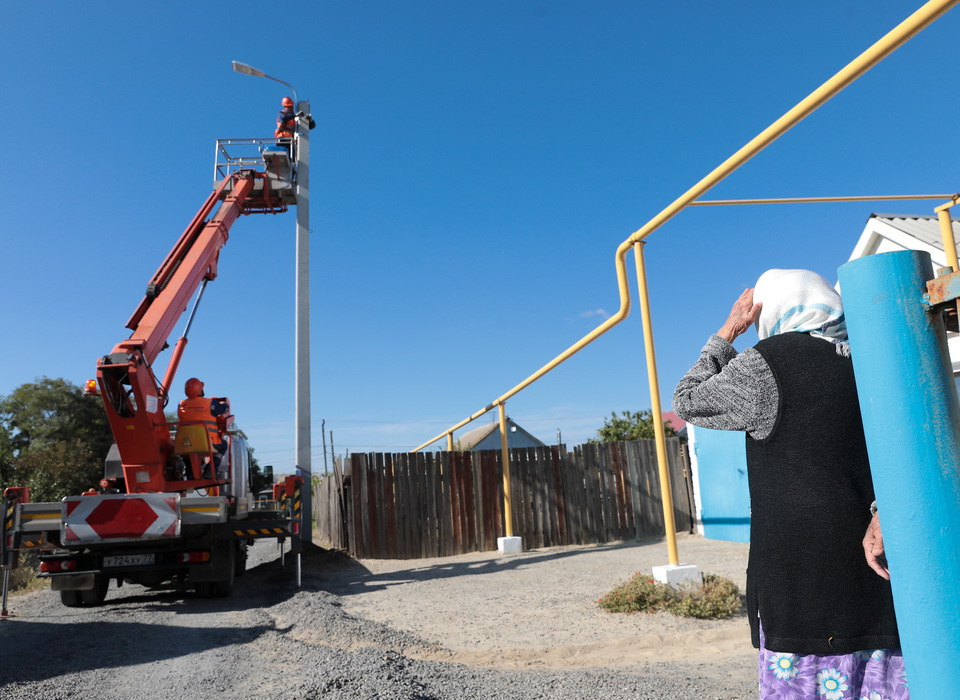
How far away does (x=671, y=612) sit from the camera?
15.9 feet

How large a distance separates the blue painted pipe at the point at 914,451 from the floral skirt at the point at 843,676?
0.57 meters

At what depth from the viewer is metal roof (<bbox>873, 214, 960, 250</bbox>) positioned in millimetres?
9176

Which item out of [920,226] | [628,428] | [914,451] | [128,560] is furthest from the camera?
[628,428]

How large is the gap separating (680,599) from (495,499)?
19.5ft

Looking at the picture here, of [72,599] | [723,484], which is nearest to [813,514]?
[72,599]

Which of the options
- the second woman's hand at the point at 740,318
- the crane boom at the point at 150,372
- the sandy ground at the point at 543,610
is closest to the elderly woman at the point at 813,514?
the second woman's hand at the point at 740,318

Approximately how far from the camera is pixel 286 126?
12695 mm

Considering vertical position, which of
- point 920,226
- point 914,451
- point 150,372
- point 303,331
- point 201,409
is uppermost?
point 920,226

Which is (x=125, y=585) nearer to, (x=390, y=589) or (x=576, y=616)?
(x=390, y=589)

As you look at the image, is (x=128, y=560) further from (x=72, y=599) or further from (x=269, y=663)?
(x=269, y=663)

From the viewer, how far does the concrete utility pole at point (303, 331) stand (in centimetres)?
1073

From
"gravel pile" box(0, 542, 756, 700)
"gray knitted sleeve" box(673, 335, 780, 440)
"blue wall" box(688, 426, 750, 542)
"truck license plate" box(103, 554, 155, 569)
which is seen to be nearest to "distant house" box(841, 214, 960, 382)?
"blue wall" box(688, 426, 750, 542)

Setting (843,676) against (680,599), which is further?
(680,599)

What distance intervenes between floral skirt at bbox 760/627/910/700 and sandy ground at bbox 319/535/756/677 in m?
2.16
